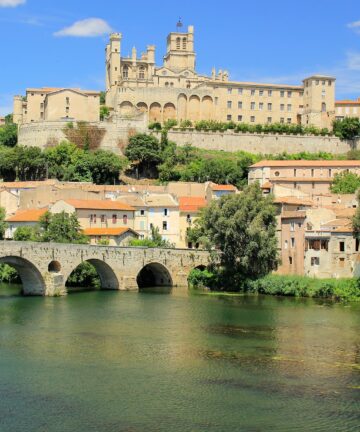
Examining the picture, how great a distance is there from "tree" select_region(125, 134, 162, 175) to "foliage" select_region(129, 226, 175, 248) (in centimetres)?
1960

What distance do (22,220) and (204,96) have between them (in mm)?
40360

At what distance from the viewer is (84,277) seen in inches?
2028

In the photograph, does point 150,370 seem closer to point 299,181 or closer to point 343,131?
point 299,181

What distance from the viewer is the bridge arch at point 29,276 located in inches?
1737

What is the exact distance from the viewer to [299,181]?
67.3 metres

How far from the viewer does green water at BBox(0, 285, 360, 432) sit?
21766mm

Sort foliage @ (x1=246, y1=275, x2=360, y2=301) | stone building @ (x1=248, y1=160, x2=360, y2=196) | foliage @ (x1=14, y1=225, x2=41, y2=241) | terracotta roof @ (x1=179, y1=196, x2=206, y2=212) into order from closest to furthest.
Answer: foliage @ (x1=246, y1=275, x2=360, y2=301) < foliage @ (x1=14, y1=225, x2=41, y2=241) < terracotta roof @ (x1=179, y1=196, x2=206, y2=212) < stone building @ (x1=248, y1=160, x2=360, y2=196)

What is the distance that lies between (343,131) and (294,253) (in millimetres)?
42459

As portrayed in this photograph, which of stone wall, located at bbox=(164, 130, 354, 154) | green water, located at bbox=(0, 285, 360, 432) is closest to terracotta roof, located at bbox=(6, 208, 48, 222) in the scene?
green water, located at bbox=(0, 285, 360, 432)

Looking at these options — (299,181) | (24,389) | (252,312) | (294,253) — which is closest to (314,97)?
(299,181)

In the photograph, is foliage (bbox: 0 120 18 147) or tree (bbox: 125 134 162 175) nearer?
tree (bbox: 125 134 162 175)

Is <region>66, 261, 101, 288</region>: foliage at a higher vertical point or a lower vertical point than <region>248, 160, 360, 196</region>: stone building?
lower

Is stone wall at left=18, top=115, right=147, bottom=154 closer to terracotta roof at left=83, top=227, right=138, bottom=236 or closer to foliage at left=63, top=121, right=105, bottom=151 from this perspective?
foliage at left=63, top=121, right=105, bottom=151

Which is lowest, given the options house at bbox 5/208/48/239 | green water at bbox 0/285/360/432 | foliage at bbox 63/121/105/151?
green water at bbox 0/285/360/432
